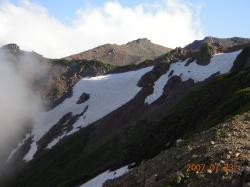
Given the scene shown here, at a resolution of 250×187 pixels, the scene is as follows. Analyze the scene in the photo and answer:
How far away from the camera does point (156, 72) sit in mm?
132500

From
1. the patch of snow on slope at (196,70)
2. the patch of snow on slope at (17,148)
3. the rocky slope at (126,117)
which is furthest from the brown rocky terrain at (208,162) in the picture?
the patch of snow on slope at (17,148)

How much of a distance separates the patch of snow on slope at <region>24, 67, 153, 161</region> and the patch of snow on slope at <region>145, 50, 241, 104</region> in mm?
8208

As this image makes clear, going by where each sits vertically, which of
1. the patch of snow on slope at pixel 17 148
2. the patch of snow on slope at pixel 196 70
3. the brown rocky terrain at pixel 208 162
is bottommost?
the patch of snow on slope at pixel 17 148

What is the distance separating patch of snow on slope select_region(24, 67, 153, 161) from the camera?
411 ft

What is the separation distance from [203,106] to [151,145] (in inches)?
368

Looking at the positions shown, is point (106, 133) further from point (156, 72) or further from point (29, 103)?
point (29, 103)
